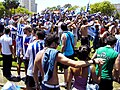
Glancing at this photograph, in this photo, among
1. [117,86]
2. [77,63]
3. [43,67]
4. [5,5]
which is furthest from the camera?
[5,5]

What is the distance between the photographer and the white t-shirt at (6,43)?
29.9 feet

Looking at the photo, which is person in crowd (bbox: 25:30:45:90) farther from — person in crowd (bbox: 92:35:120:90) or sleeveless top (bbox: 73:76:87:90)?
sleeveless top (bbox: 73:76:87:90)

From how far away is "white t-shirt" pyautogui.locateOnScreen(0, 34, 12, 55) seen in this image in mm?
9102

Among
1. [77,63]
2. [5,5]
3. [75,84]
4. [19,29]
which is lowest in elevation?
[75,84]

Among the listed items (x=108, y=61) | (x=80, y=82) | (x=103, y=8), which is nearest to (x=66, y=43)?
(x=108, y=61)

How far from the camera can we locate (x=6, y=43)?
9172 mm

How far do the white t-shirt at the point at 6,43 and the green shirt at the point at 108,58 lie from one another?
3882 mm

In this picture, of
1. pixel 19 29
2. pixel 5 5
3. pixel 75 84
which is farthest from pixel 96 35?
pixel 5 5

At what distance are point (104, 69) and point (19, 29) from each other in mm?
6473

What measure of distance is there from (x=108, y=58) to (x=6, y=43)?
4151 millimetres

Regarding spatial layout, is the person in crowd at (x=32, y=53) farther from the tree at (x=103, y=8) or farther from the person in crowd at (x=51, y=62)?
the tree at (x=103, y=8)

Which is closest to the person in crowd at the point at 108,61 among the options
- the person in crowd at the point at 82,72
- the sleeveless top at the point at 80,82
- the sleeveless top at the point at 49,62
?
the person in crowd at the point at 82,72

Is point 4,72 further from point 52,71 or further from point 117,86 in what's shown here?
point 52,71

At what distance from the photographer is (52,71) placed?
4965 mm
